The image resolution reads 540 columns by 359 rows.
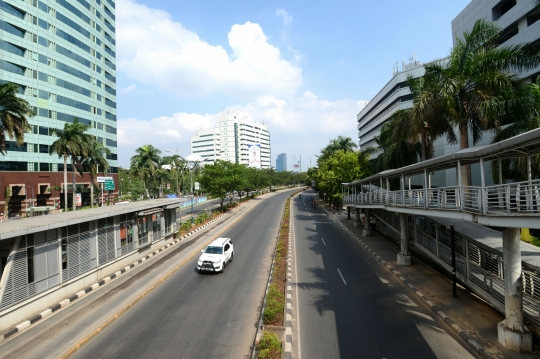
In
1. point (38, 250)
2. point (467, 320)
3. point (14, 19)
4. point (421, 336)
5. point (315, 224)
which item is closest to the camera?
point (421, 336)

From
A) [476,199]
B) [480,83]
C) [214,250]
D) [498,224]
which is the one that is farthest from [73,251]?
[480,83]

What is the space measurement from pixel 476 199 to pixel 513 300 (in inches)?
135

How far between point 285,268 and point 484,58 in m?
16.9

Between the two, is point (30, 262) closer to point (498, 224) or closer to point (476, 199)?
point (498, 224)

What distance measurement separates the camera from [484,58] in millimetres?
16984

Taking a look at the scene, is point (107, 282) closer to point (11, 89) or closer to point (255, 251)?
point (255, 251)

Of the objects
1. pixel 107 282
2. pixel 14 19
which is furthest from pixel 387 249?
pixel 14 19

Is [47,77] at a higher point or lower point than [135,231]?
higher

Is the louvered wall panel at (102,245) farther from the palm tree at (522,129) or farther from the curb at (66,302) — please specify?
the palm tree at (522,129)

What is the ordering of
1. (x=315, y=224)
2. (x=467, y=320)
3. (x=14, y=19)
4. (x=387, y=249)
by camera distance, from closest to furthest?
(x=467, y=320)
(x=387, y=249)
(x=315, y=224)
(x=14, y=19)

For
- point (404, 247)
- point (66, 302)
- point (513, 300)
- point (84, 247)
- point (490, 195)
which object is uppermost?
point (490, 195)

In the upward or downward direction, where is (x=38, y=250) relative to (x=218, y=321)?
upward

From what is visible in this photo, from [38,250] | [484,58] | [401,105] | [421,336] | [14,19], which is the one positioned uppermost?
[14,19]

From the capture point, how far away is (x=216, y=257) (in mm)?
17531
